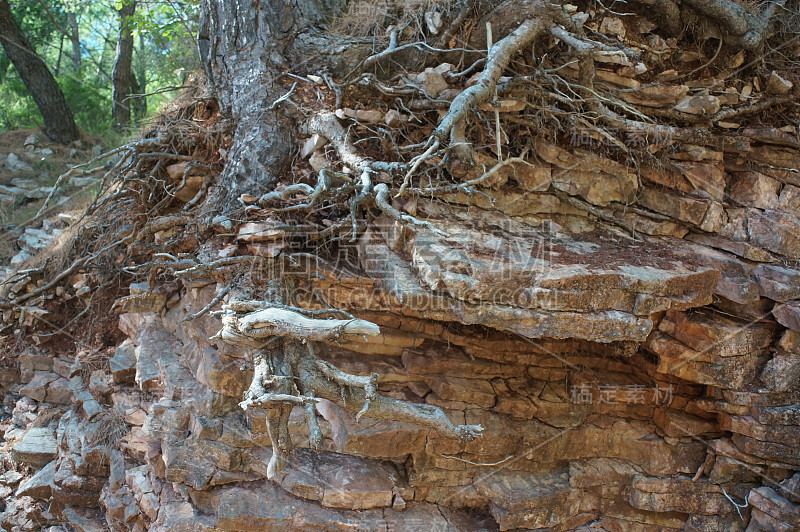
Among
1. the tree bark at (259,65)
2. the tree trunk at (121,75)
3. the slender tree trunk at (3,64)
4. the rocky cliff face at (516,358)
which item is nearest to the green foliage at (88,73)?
the slender tree trunk at (3,64)

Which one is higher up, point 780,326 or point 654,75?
point 654,75

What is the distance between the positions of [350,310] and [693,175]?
3.15 m

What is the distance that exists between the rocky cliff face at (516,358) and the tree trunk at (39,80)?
19.1ft

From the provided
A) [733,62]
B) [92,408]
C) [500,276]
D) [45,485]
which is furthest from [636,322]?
[45,485]

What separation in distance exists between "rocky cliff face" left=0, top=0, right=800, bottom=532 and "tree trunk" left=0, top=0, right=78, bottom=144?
19.1ft

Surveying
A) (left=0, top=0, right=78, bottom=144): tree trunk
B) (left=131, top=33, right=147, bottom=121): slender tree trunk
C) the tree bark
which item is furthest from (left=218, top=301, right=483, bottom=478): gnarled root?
(left=0, top=0, right=78, bottom=144): tree trunk

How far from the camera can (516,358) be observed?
4543 millimetres

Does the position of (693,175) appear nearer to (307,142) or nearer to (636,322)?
(636,322)

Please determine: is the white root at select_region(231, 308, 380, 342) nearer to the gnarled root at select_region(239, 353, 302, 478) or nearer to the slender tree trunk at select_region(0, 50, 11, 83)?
the gnarled root at select_region(239, 353, 302, 478)

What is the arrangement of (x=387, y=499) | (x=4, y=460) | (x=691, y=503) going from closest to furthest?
1. (x=387, y=499)
2. (x=691, y=503)
3. (x=4, y=460)

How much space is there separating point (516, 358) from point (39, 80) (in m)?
8.67

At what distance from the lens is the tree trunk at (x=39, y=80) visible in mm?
8258

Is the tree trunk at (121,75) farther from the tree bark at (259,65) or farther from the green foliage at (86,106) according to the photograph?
the tree bark at (259,65)

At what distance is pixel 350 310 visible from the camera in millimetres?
4289
